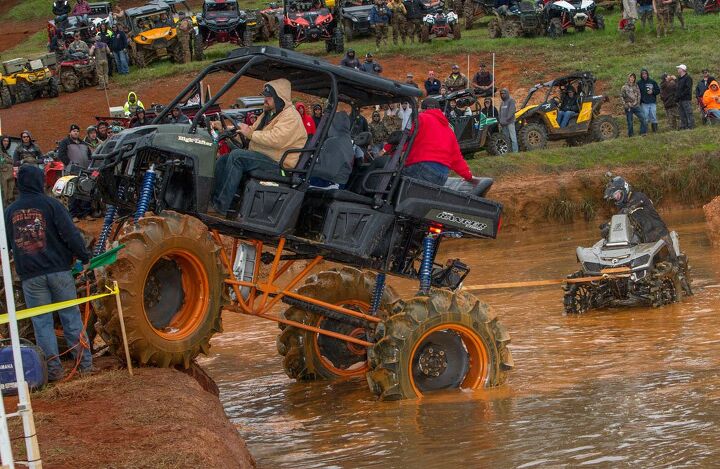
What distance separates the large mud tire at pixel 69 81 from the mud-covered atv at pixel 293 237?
25.1 metres

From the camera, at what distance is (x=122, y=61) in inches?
1447

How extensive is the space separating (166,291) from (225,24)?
28083 mm

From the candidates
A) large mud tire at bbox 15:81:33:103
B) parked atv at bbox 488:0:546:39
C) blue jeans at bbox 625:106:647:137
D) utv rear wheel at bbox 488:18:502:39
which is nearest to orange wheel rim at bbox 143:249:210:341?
blue jeans at bbox 625:106:647:137

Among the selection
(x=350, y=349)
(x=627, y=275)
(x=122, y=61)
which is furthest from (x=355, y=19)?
(x=350, y=349)

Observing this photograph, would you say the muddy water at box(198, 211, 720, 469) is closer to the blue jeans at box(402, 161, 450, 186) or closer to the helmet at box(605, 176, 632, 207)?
the helmet at box(605, 176, 632, 207)

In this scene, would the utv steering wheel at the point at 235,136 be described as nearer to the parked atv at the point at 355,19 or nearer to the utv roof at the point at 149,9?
the parked atv at the point at 355,19

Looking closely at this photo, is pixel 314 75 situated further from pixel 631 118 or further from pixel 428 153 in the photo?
pixel 631 118

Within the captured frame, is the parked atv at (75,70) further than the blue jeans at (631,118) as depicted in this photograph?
Yes

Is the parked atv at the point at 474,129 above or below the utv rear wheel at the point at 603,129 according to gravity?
above

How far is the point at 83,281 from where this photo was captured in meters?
10.7

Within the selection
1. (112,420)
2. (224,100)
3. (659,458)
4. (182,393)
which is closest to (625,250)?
(659,458)

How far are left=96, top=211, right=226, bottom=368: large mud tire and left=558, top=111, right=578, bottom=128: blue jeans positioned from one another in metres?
18.8

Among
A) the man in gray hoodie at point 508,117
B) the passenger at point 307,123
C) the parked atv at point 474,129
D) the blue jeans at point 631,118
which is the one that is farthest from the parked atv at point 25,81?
the passenger at point 307,123

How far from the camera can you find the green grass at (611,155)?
84.7 feet
